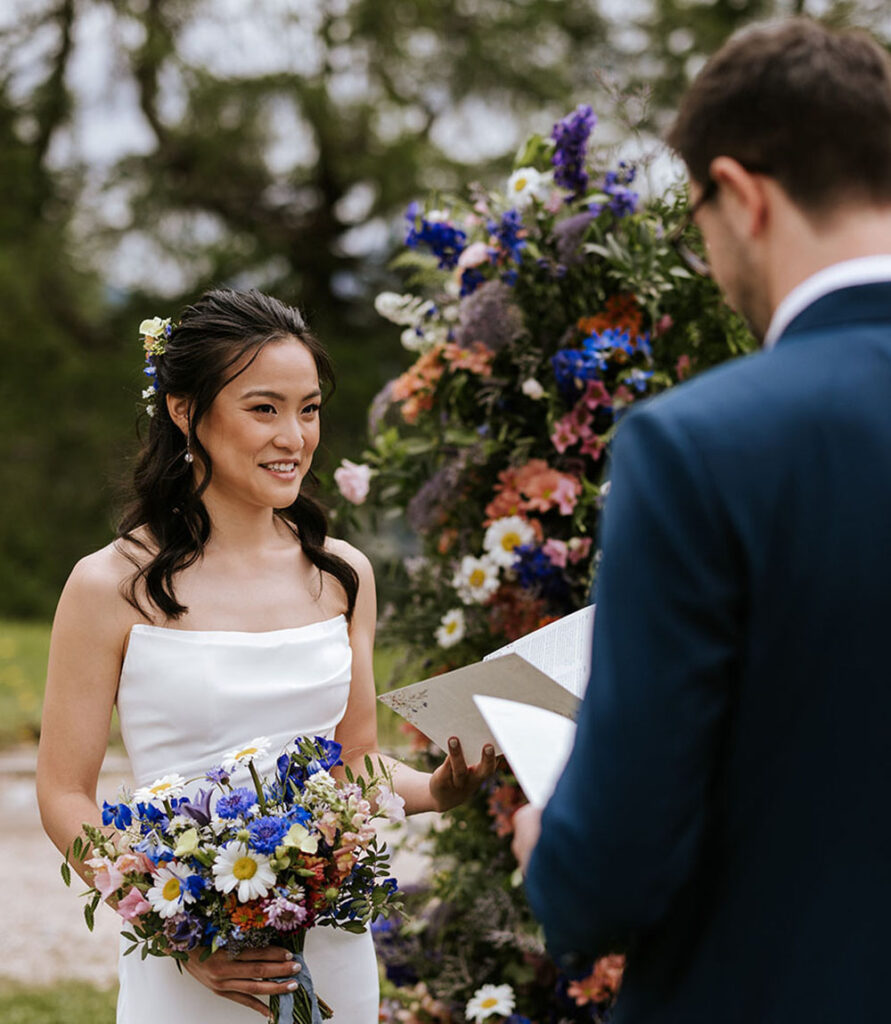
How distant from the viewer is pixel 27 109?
1318 cm

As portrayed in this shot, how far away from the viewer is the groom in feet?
3.32

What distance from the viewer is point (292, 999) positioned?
6.45 ft

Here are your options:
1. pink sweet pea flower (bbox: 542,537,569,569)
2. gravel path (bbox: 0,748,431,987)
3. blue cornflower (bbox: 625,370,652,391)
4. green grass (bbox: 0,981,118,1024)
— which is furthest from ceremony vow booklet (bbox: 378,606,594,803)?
green grass (bbox: 0,981,118,1024)

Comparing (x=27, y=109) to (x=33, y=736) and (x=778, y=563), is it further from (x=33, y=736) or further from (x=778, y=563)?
(x=778, y=563)

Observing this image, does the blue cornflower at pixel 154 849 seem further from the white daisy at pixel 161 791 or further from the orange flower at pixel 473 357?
the orange flower at pixel 473 357

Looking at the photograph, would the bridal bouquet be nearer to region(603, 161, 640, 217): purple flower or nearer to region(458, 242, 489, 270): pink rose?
region(458, 242, 489, 270): pink rose

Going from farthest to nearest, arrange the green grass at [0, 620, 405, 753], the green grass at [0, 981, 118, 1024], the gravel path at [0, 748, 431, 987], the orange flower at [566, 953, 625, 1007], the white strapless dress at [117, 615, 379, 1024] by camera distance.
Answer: the green grass at [0, 620, 405, 753] → the gravel path at [0, 748, 431, 987] → the green grass at [0, 981, 118, 1024] → the orange flower at [566, 953, 625, 1007] → the white strapless dress at [117, 615, 379, 1024]

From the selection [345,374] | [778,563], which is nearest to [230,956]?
[778,563]

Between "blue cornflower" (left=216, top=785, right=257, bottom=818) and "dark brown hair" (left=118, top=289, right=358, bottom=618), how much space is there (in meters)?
0.43

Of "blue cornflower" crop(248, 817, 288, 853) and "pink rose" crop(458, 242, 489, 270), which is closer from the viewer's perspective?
"blue cornflower" crop(248, 817, 288, 853)

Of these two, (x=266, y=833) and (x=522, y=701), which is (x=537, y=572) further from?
(x=522, y=701)

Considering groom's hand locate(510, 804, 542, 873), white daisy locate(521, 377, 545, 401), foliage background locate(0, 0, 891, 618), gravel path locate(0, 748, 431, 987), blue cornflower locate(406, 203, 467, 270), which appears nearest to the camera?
groom's hand locate(510, 804, 542, 873)

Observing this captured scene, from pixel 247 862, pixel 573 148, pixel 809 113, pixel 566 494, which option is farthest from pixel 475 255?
pixel 809 113

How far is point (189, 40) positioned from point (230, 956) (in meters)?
12.4
